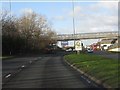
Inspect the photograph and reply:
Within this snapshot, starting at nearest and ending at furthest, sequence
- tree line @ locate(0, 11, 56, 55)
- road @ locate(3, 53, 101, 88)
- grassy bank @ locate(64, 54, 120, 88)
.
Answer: grassy bank @ locate(64, 54, 120, 88) → road @ locate(3, 53, 101, 88) → tree line @ locate(0, 11, 56, 55)

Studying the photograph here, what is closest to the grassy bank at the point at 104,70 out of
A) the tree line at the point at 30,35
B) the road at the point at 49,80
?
the road at the point at 49,80

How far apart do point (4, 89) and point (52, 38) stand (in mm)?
103663

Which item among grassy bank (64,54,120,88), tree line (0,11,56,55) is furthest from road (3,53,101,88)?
tree line (0,11,56,55)

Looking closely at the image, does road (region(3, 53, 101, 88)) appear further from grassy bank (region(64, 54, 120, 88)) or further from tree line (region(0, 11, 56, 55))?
tree line (region(0, 11, 56, 55))

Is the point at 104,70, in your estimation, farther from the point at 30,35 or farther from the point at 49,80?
the point at 30,35

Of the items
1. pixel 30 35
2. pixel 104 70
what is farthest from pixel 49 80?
pixel 30 35

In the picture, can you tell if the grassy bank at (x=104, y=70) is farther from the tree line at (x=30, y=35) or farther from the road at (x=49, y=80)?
the tree line at (x=30, y=35)

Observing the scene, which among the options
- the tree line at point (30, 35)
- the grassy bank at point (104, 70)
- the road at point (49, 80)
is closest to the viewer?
the grassy bank at point (104, 70)

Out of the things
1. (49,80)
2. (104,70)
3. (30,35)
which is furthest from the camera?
(30,35)

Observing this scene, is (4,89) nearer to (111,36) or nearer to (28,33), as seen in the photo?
(28,33)

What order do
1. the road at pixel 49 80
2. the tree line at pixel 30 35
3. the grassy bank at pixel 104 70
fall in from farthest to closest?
the tree line at pixel 30 35 → the road at pixel 49 80 → the grassy bank at pixel 104 70

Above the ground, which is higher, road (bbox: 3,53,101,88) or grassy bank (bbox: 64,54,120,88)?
grassy bank (bbox: 64,54,120,88)

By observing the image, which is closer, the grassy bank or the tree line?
the grassy bank

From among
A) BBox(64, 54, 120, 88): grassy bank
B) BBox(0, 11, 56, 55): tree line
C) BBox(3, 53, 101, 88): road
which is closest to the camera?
BBox(64, 54, 120, 88): grassy bank
